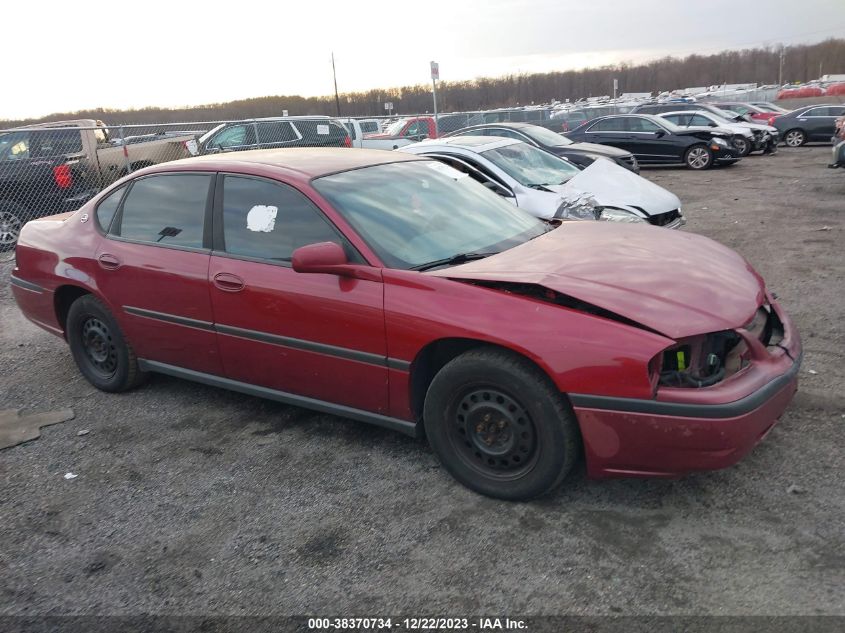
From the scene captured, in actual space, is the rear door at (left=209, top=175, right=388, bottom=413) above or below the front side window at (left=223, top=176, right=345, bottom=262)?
below

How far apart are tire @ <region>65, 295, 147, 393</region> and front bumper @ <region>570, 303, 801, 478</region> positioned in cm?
319

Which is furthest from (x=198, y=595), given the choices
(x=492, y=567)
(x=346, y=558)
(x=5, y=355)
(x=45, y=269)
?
(x=5, y=355)

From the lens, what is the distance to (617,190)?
7895mm

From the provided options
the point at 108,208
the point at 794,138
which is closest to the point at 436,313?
the point at 108,208

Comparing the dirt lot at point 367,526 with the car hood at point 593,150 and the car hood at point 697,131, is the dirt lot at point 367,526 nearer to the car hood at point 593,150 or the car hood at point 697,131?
the car hood at point 593,150

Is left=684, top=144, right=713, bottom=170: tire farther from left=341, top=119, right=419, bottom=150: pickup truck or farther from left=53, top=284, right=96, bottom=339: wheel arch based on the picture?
left=53, top=284, right=96, bottom=339: wheel arch

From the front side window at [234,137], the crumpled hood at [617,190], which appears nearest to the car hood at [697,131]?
the crumpled hood at [617,190]

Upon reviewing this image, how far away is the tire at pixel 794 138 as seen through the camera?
22.4 m

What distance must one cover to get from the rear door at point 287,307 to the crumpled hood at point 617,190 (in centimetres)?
457

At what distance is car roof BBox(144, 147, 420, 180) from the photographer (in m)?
4.00

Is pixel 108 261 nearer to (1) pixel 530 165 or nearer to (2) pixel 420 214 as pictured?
(2) pixel 420 214

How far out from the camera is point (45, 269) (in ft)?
16.2

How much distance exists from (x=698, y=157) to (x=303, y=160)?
15569mm

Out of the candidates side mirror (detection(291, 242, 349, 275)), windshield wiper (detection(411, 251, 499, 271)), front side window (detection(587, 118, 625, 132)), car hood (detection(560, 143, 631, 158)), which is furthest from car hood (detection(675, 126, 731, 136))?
side mirror (detection(291, 242, 349, 275))
